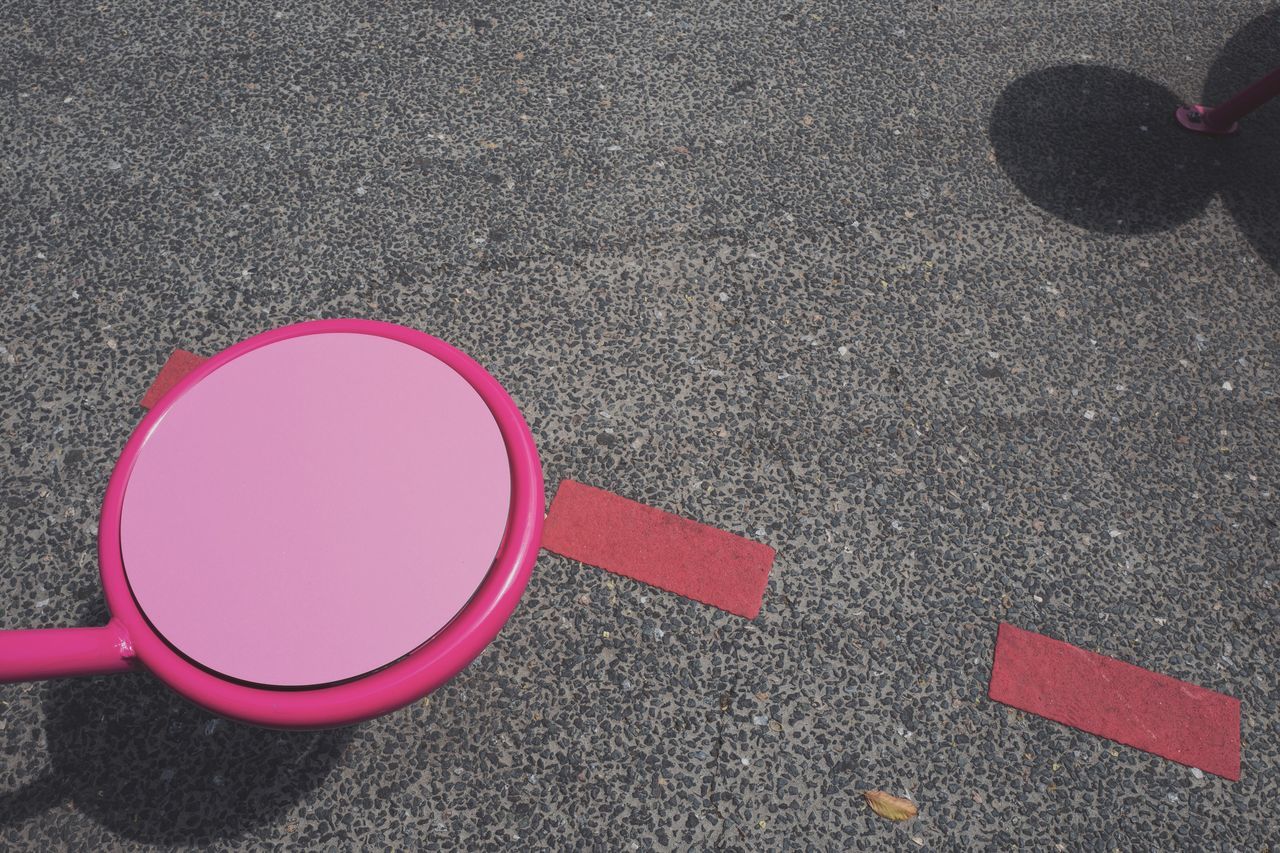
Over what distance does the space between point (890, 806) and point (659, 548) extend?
796 mm

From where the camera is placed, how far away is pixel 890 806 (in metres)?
1.89

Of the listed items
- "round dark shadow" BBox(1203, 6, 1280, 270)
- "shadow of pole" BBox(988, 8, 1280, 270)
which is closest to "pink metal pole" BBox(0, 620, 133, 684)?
"shadow of pole" BBox(988, 8, 1280, 270)

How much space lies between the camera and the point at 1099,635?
2117 mm

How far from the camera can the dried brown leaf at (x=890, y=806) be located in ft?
6.19

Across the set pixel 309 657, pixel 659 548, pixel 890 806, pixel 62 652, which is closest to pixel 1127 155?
pixel 659 548

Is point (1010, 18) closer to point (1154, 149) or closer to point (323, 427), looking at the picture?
point (1154, 149)

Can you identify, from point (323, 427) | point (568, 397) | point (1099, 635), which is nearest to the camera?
point (323, 427)

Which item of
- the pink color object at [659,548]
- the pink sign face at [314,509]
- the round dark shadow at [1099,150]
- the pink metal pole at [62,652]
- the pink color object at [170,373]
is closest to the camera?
the pink metal pole at [62,652]

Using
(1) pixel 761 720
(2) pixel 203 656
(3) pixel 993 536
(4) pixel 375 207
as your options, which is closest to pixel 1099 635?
(3) pixel 993 536

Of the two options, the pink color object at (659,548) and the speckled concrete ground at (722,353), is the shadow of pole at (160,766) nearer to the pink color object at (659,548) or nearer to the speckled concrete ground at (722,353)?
the speckled concrete ground at (722,353)

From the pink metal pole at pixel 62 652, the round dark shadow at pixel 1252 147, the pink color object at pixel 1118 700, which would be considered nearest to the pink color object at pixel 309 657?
the pink metal pole at pixel 62 652

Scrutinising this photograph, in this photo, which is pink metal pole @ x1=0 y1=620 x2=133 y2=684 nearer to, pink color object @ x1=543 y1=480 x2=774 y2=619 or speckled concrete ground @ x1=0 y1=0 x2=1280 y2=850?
speckled concrete ground @ x1=0 y1=0 x2=1280 y2=850

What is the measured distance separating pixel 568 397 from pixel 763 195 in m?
0.98

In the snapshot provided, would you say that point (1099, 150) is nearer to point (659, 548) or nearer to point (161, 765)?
point (659, 548)
